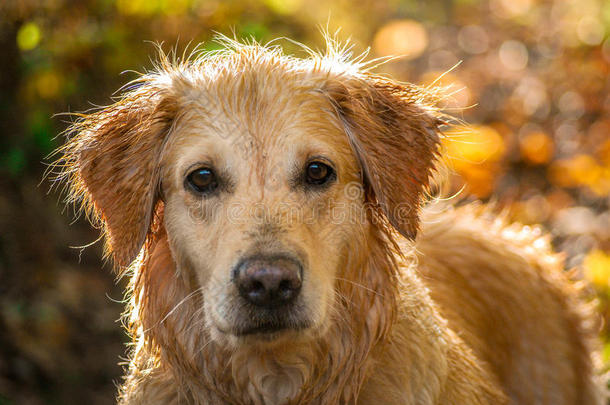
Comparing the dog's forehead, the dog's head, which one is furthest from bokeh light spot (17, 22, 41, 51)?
the dog's forehead

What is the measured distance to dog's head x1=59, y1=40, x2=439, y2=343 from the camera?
275cm

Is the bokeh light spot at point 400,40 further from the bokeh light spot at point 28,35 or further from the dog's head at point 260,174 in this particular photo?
the dog's head at point 260,174

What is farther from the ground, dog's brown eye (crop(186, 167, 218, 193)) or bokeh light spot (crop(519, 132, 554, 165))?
dog's brown eye (crop(186, 167, 218, 193))

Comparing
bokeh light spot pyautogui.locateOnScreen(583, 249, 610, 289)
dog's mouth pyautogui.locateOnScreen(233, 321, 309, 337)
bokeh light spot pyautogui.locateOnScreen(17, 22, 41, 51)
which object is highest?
bokeh light spot pyautogui.locateOnScreen(17, 22, 41, 51)

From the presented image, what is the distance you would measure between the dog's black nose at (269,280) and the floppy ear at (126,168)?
2.29 feet

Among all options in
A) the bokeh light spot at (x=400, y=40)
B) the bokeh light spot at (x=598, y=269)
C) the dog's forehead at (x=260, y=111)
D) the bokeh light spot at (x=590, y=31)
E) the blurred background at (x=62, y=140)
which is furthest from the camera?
the bokeh light spot at (x=400, y=40)

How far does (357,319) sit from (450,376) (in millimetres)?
572

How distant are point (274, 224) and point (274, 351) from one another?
0.70 meters

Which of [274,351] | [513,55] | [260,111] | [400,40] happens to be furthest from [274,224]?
[513,55]

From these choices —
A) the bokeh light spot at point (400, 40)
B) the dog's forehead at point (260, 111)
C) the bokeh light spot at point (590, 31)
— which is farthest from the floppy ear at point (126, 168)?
the bokeh light spot at point (590, 31)

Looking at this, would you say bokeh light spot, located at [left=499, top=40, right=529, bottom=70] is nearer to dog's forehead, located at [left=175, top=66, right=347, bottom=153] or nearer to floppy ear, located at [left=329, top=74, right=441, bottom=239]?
floppy ear, located at [left=329, top=74, right=441, bottom=239]

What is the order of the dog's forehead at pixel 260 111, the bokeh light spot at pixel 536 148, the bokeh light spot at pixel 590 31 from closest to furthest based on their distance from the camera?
1. the dog's forehead at pixel 260 111
2. the bokeh light spot at pixel 536 148
3. the bokeh light spot at pixel 590 31

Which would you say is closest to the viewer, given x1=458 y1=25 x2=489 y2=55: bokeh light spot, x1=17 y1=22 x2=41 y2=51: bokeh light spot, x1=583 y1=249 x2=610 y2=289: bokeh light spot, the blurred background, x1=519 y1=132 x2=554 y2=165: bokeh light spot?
x1=17 y1=22 x2=41 y2=51: bokeh light spot

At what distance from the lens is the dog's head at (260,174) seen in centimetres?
275
